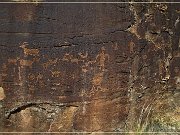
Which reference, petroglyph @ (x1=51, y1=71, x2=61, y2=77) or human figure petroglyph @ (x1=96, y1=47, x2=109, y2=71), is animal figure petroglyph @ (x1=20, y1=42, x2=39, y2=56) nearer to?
petroglyph @ (x1=51, y1=71, x2=61, y2=77)

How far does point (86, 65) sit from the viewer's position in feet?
14.0

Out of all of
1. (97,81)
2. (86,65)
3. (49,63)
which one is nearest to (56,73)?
(49,63)

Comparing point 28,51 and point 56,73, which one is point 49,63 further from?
point 28,51

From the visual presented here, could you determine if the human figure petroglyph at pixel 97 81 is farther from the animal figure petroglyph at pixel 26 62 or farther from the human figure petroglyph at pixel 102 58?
the animal figure petroglyph at pixel 26 62

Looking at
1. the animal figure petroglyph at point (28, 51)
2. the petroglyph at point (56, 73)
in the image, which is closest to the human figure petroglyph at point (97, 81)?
the petroglyph at point (56, 73)

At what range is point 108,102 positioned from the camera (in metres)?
4.40

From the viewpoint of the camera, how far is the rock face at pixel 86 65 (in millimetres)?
4164

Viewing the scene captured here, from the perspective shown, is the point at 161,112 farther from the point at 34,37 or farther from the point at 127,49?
the point at 34,37

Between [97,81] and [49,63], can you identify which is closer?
[49,63]

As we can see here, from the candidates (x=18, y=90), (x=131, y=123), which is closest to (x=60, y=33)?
(x=18, y=90)

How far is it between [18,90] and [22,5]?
76 cm

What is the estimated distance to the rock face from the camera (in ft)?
13.7

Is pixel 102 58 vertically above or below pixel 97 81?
above

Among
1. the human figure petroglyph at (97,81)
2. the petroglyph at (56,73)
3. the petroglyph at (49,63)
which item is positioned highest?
the petroglyph at (49,63)
